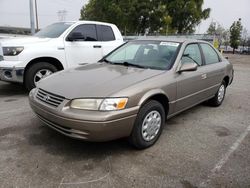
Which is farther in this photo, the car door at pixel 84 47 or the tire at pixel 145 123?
the car door at pixel 84 47

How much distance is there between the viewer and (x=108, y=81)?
2.84 meters

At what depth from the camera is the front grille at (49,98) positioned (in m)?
2.67

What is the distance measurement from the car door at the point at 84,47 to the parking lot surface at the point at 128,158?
2.17 m

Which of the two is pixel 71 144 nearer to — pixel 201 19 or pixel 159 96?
pixel 159 96

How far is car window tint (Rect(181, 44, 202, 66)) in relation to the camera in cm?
368

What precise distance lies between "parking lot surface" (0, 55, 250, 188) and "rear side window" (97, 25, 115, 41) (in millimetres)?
3198

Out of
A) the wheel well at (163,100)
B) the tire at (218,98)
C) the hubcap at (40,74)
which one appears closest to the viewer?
the wheel well at (163,100)

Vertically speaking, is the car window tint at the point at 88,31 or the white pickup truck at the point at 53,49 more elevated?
the car window tint at the point at 88,31

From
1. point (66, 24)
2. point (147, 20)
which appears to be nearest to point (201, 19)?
point (147, 20)

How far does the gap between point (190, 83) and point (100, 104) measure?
5.83 feet

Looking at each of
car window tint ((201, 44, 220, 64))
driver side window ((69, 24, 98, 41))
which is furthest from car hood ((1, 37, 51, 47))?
car window tint ((201, 44, 220, 64))

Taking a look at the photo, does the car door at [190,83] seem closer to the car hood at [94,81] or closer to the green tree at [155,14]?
the car hood at [94,81]

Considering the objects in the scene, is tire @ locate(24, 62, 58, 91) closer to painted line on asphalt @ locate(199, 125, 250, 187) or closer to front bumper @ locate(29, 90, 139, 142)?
front bumper @ locate(29, 90, 139, 142)

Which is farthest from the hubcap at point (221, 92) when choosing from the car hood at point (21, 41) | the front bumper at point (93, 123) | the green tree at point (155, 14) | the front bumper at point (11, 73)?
the green tree at point (155, 14)
